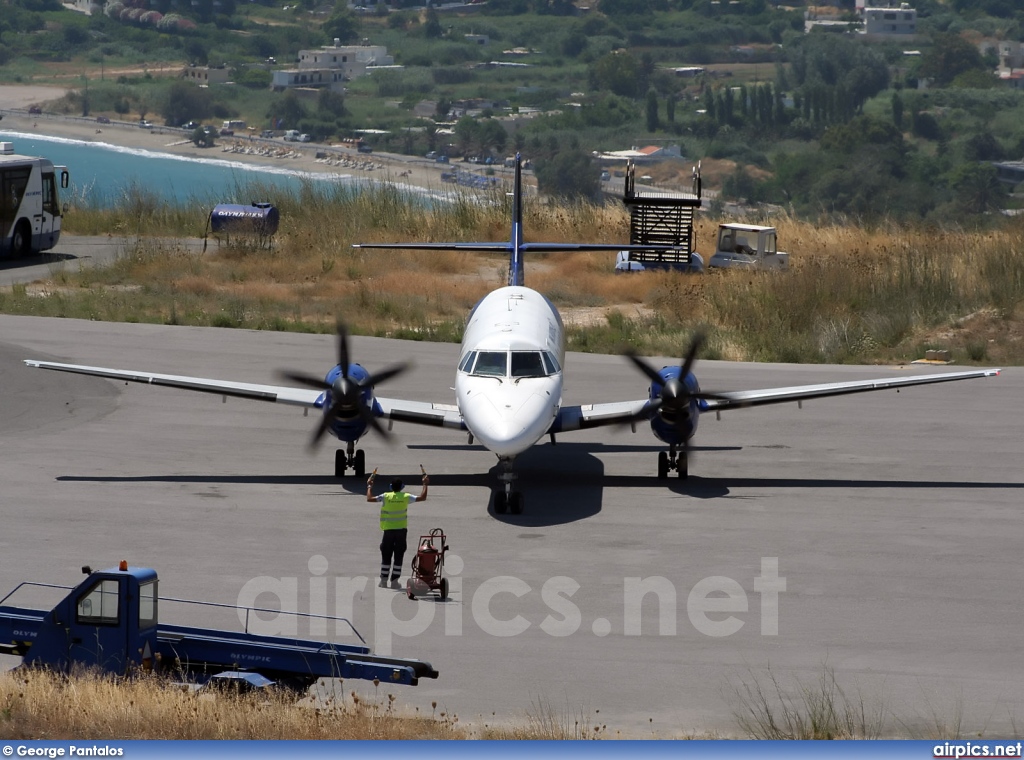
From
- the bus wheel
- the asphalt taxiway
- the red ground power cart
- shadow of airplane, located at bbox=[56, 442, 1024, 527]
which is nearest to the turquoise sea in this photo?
the bus wheel

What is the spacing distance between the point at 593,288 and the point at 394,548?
29.1 meters

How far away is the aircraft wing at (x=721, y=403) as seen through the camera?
72.1 ft

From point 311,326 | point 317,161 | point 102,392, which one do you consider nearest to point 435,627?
point 102,392

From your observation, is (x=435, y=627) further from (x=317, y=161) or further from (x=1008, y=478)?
(x=317, y=161)

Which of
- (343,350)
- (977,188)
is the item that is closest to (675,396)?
(343,350)

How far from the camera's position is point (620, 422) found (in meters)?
22.0

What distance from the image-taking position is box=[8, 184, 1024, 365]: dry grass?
37062 millimetres

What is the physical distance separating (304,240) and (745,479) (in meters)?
30.8

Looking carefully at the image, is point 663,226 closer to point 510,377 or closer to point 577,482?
point 577,482

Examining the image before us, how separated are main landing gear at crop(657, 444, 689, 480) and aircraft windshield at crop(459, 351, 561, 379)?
8.76 feet

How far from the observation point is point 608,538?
1927cm

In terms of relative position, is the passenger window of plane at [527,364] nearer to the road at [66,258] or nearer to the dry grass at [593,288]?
the dry grass at [593,288]

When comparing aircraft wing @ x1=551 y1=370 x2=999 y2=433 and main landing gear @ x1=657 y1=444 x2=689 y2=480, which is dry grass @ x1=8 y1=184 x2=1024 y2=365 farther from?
main landing gear @ x1=657 y1=444 x2=689 y2=480

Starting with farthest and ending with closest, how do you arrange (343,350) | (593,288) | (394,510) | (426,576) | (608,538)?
1. (593,288)
2. (343,350)
3. (608,538)
4. (394,510)
5. (426,576)
